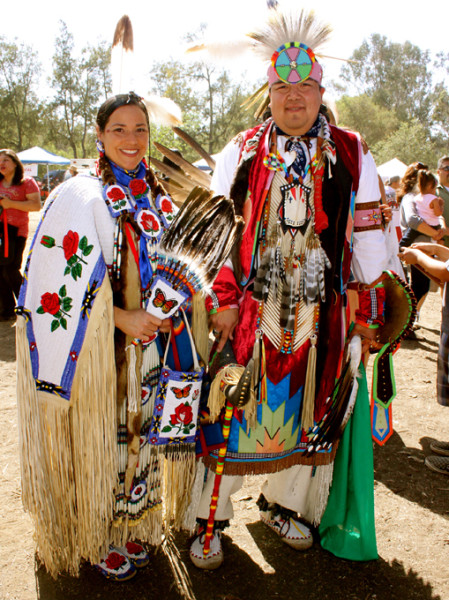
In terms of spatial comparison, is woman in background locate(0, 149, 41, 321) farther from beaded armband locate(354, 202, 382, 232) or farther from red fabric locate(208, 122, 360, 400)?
beaded armband locate(354, 202, 382, 232)

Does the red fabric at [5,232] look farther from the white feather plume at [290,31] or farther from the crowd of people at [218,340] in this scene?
the white feather plume at [290,31]

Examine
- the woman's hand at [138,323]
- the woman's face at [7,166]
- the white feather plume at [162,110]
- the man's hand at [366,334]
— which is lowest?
the man's hand at [366,334]

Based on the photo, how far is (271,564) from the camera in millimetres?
2127

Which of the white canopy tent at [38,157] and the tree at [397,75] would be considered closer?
the white canopy tent at [38,157]

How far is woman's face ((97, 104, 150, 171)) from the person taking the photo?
1789 mm

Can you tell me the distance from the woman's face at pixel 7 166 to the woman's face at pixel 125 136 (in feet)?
12.6

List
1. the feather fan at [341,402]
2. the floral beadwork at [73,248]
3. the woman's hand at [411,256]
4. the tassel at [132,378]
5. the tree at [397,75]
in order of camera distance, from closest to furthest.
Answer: the floral beadwork at [73,248], the tassel at [132,378], the feather fan at [341,402], the woman's hand at [411,256], the tree at [397,75]

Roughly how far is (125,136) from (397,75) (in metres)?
56.9

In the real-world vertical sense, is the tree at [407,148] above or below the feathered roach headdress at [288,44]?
above

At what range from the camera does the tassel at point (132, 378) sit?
6.03 feet

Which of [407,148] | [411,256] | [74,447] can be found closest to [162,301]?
[74,447]

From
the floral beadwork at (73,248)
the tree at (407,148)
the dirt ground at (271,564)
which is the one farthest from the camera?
the tree at (407,148)

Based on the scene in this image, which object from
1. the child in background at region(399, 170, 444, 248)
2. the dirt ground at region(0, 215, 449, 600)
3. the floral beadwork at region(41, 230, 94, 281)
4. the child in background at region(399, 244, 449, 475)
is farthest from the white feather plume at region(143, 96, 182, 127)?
the child in background at region(399, 170, 444, 248)

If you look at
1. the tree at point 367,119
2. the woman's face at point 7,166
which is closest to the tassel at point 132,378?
the woman's face at point 7,166
